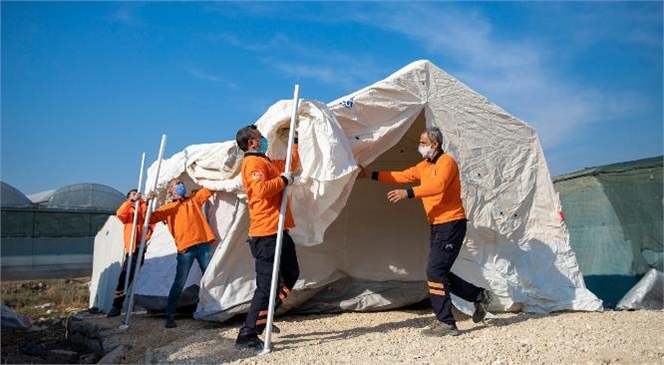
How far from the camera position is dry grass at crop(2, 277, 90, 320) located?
9898mm

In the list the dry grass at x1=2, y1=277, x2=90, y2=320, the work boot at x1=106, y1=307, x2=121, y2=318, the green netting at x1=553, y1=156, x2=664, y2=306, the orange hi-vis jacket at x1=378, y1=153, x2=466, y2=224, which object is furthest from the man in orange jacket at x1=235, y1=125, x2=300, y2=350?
the dry grass at x1=2, y1=277, x2=90, y2=320

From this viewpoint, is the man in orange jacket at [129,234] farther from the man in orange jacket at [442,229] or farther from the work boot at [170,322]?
the man in orange jacket at [442,229]

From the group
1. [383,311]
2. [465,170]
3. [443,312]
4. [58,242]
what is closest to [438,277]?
[443,312]

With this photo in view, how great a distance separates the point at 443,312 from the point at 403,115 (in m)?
2.01

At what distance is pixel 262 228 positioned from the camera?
4504 millimetres

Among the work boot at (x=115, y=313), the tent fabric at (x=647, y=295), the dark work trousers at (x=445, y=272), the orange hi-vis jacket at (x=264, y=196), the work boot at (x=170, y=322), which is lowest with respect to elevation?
the work boot at (x=115, y=313)

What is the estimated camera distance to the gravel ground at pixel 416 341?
12.5 ft

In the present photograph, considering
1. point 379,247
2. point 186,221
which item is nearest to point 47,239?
point 186,221

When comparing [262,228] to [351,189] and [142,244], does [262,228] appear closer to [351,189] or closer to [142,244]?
[351,189]

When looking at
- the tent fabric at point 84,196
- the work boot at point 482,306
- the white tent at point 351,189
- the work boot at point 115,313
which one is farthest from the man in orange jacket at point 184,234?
the tent fabric at point 84,196

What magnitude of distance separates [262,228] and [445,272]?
5.04 ft

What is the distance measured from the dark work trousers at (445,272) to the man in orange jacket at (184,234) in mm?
2605

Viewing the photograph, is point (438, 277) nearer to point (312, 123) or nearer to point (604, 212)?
point (312, 123)

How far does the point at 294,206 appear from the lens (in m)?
4.98
